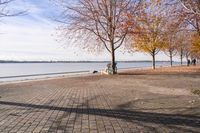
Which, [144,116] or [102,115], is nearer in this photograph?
[144,116]

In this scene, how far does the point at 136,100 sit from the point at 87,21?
1973 cm

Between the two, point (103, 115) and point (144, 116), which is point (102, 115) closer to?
point (103, 115)

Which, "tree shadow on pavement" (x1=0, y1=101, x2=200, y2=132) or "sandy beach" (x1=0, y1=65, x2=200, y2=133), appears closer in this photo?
"sandy beach" (x1=0, y1=65, x2=200, y2=133)

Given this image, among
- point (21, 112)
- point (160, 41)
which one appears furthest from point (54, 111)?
point (160, 41)

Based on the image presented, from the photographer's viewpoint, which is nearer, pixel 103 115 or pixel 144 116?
pixel 144 116

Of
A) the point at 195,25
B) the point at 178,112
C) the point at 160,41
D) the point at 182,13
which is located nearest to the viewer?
the point at 178,112

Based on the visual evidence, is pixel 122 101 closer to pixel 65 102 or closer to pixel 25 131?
pixel 65 102

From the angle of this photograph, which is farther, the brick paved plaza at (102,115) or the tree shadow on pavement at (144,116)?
the tree shadow on pavement at (144,116)

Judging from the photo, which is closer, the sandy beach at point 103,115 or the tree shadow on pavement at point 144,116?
the sandy beach at point 103,115

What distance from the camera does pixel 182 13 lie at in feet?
58.3

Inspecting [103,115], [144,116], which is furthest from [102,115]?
[144,116]

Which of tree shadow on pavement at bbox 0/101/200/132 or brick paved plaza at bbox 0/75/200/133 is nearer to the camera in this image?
brick paved plaza at bbox 0/75/200/133

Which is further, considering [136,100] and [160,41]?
[160,41]

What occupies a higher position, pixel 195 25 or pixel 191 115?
pixel 195 25
